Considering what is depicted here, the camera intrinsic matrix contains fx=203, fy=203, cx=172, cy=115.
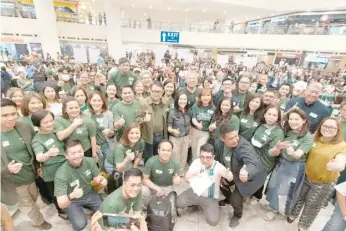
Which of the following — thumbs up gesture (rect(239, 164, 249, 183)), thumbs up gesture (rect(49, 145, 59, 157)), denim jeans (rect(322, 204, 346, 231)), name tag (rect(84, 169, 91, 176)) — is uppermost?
thumbs up gesture (rect(49, 145, 59, 157))

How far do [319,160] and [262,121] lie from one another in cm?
83

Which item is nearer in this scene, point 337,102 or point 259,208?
point 259,208

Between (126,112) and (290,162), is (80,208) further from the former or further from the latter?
(290,162)

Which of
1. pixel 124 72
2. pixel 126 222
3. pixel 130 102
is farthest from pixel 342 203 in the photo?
pixel 124 72

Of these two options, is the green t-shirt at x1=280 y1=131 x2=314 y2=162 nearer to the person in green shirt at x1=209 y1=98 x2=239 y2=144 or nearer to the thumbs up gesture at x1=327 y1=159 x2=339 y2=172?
the thumbs up gesture at x1=327 y1=159 x2=339 y2=172

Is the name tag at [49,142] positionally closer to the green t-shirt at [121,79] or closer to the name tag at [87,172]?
the name tag at [87,172]

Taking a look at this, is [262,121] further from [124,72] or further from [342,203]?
[124,72]

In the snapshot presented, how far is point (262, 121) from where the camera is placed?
9.68ft

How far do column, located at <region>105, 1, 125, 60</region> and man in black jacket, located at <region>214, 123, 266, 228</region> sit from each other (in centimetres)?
1287

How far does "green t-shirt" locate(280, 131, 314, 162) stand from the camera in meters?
2.41

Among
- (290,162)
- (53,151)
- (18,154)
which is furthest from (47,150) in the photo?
(290,162)

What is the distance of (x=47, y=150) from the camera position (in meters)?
2.35

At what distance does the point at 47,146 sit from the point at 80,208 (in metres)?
0.89

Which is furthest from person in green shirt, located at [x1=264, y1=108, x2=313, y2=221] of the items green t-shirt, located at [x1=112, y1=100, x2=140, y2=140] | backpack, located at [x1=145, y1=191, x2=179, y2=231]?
green t-shirt, located at [x1=112, y1=100, x2=140, y2=140]
